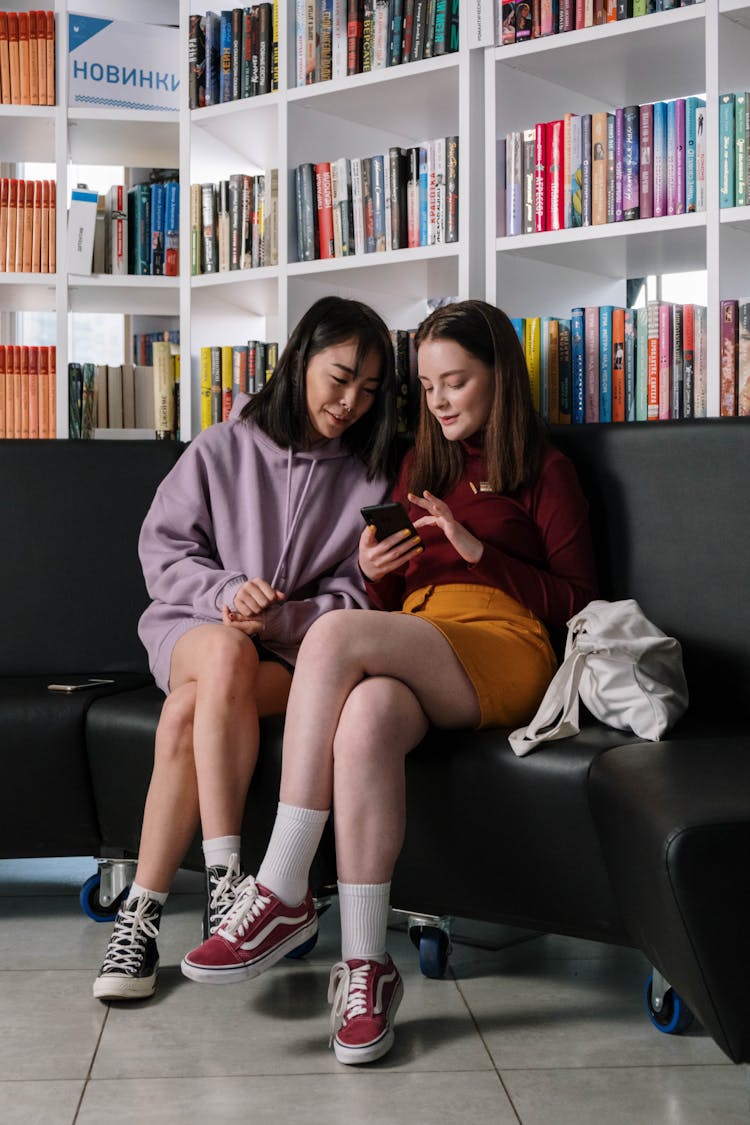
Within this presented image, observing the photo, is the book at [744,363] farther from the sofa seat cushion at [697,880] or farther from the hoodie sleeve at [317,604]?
the sofa seat cushion at [697,880]

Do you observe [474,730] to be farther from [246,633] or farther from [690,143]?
[690,143]

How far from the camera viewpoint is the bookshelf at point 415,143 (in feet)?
8.25

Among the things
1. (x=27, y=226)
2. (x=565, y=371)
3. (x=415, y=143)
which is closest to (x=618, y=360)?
(x=565, y=371)

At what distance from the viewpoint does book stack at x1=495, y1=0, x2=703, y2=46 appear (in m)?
2.55

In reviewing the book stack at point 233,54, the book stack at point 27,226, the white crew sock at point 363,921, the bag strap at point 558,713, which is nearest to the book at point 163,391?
the book stack at point 27,226

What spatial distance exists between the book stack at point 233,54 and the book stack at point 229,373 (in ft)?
1.98

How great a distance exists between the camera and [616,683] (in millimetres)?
1884

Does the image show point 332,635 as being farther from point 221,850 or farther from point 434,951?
point 434,951

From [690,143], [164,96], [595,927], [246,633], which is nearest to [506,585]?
[246,633]

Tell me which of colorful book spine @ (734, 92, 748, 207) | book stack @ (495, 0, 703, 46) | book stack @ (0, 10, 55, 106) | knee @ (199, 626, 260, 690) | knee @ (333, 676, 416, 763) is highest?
book stack @ (0, 10, 55, 106)

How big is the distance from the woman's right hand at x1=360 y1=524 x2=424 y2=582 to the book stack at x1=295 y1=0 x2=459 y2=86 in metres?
1.21

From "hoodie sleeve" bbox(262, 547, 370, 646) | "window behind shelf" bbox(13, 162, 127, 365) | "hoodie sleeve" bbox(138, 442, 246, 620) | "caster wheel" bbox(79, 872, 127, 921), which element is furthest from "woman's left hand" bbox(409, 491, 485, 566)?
"window behind shelf" bbox(13, 162, 127, 365)

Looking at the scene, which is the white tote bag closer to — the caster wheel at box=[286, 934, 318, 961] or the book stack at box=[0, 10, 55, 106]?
the caster wheel at box=[286, 934, 318, 961]

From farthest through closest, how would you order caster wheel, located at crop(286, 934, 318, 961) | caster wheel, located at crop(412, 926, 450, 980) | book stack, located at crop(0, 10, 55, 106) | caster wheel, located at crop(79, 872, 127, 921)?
book stack, located at crop(0, 10, 55, 106), caster wheel, located at crop(79, 872, 127, 921), caster wheel, located at crop(286, 934, 318, 961), caster wheel, located at crop(412, 926, 450, 980)
